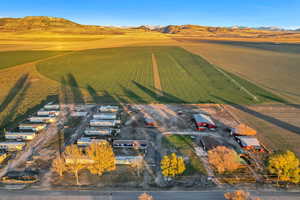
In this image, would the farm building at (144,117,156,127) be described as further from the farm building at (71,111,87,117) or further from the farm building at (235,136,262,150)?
the farm building at (235,136,262,150)

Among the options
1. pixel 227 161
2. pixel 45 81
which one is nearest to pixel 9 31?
pixel 45 81

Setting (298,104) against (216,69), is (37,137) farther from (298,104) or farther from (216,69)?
(216,69)

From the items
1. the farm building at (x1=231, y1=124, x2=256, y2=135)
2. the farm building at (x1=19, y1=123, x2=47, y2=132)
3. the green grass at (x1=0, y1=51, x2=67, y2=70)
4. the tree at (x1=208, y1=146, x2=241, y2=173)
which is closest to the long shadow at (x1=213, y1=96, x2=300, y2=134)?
the farm building at (x1=231, y1=124, x2=256, y2=135)

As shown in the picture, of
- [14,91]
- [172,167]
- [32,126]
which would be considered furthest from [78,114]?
[14,91]

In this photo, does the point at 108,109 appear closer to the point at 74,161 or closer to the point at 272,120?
the point at 74,161

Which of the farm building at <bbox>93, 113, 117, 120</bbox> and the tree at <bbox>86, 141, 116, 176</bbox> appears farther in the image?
the farm building at <bbox>93, 113, 117, 120</bbox>

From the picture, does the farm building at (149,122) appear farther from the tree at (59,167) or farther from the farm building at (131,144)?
the tree at (59,167)
